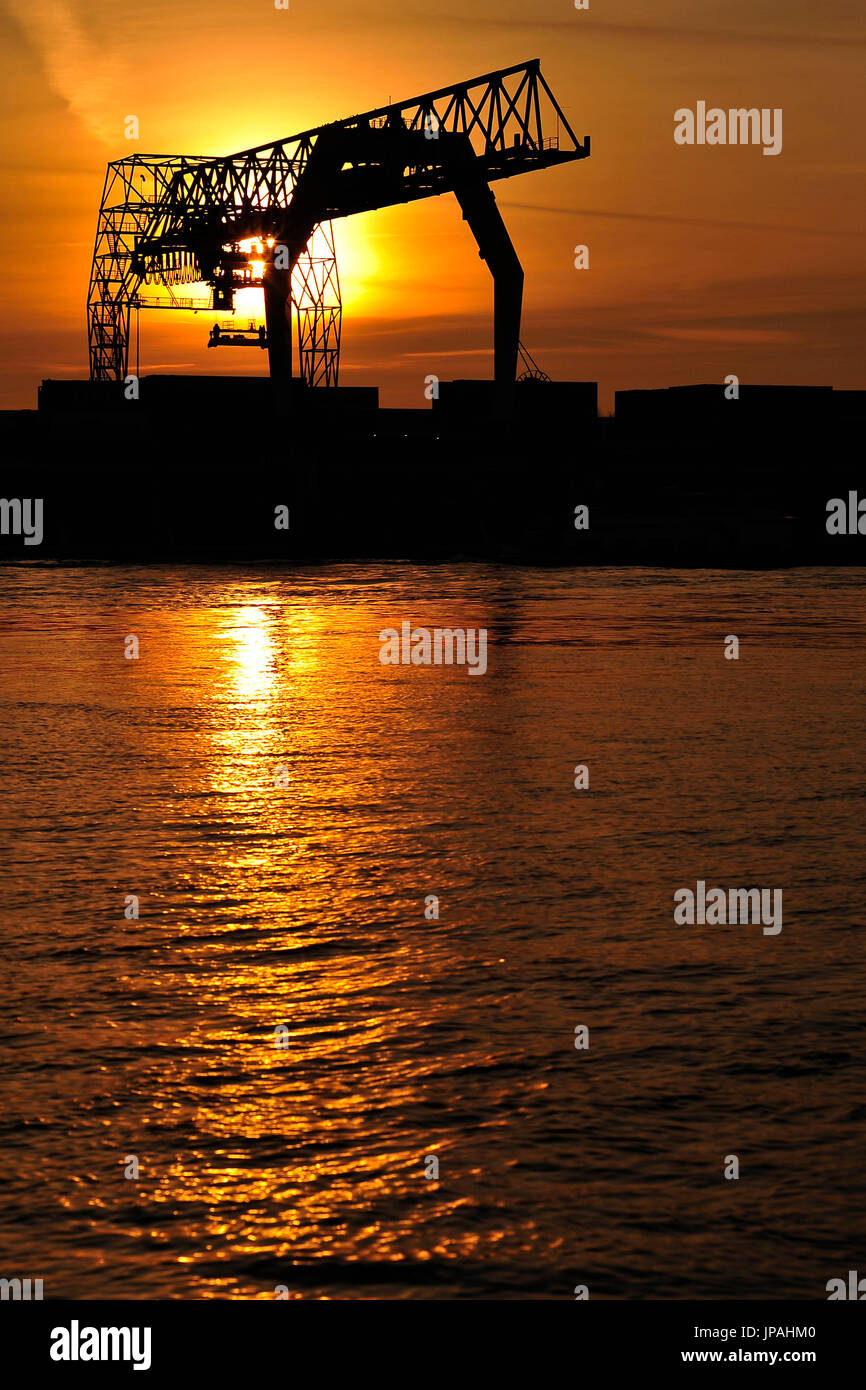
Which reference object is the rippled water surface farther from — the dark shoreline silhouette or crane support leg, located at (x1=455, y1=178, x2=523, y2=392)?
crane support leg, located at (x1=455, y1=178, x2=523, y2=392)

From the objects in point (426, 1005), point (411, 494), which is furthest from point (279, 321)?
point (426, 1005)

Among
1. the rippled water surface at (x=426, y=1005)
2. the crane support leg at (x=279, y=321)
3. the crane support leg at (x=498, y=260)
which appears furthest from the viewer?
the crane support leg at (x=279, y=321)

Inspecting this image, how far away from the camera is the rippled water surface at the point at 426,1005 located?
5.02 m

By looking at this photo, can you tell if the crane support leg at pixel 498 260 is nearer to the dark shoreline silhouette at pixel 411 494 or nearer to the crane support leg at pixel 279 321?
the dark shoreline silhouette at pixel 411 494

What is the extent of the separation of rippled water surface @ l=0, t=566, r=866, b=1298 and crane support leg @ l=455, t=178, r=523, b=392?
1774 inches

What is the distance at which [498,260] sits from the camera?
59938 millimetres

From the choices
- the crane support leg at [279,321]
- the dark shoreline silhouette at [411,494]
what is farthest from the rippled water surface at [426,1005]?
the crane support leg at [279,321]

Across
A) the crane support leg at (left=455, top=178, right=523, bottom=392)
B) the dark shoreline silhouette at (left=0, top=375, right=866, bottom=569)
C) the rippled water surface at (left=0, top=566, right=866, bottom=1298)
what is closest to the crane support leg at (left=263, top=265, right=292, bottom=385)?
the dark shoreline silhouette at (left=0, top=375, right=866, bottom=569)

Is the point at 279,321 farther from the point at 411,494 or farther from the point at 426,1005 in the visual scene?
the point at 426,1005

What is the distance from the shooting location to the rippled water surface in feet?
16.5

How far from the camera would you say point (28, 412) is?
87.1 metres

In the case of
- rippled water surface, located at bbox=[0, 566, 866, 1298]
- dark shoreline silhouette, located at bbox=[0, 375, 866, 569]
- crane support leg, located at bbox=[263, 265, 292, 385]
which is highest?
crane support leg, located at bbox=[263, 265, 292, 385]

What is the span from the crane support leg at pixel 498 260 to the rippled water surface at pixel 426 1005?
45069mm
